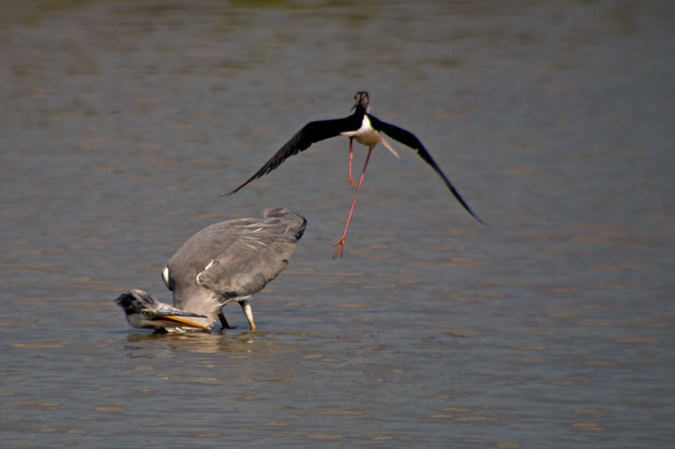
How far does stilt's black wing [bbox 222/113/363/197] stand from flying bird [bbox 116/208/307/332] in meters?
0.71

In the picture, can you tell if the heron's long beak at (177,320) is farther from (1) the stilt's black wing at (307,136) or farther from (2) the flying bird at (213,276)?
(1) the stilt's black wing at (307,136)

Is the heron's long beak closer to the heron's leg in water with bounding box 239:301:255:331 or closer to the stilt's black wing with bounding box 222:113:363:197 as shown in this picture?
the heron's leg in water with bounding box 239:301:255:331

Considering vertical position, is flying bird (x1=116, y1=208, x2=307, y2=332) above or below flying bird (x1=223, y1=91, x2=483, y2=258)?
A: below

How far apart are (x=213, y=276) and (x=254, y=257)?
48 cm

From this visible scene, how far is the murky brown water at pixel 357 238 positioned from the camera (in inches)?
295

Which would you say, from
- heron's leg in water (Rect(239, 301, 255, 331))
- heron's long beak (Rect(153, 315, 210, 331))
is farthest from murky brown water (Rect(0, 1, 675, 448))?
heron's leg in water (Rect(239, 301, 255, 331))

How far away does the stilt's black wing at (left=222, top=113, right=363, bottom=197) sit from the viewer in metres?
9.08

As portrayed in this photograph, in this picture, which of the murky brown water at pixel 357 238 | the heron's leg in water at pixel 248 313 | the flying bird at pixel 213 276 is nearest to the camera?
the murky brown water at pixel 357 238

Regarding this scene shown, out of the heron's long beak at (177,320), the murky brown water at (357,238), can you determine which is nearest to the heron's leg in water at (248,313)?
the murky brown water at (357,238)

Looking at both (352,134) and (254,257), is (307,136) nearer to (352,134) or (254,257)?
(352,134)

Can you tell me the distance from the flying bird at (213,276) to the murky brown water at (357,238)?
0.21 m

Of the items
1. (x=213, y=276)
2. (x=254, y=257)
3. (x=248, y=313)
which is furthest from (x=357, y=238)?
(x=213, y=276)

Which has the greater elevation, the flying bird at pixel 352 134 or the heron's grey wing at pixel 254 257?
the flying bird at pixel 352 134

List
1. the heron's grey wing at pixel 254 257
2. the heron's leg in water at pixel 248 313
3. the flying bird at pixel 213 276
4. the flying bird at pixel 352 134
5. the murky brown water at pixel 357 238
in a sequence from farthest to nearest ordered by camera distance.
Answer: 1. the heron's leg in water at pixel 248 313
2. the heron's grey wing at pixel 254 257
3. the flying bird at pixel 213 276
4. the flying bird at pixel 352 134
5. the murky brown water at pixel 357 238
